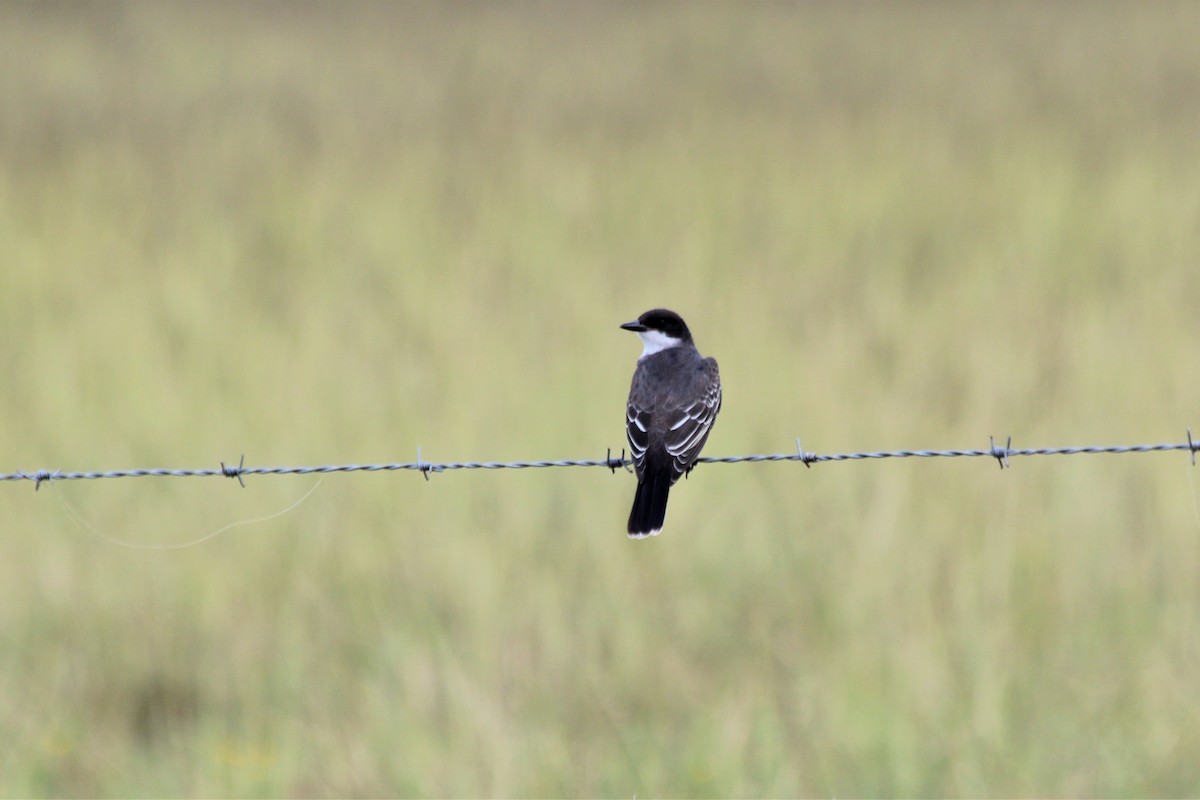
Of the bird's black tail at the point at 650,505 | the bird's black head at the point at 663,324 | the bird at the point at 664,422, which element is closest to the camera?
the bird's black tail at the point at 650,505

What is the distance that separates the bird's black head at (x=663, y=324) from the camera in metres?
7.21

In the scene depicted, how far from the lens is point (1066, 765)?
5.96 m

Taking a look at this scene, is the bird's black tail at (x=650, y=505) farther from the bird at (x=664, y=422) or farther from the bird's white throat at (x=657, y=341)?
the bird's white throat at (x=657, y=341)

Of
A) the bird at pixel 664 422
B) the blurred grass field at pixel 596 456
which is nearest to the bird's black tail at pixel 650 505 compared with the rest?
the bird at pixel 664 422

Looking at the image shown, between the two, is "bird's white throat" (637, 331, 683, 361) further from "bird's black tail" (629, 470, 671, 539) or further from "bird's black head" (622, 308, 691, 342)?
"bird's black tail" (629, 470, 671, 539)

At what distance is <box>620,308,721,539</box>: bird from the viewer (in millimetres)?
5766

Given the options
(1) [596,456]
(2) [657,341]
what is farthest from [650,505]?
(1) [596,456]

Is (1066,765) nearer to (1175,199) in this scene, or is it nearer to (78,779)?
(78,779)

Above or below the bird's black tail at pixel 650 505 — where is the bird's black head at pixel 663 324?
above

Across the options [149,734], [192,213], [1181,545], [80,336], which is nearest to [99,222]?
[192,213]

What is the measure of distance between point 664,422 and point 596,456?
2659 mm

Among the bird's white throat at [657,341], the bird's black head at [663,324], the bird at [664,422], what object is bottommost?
the bird at [664,422]

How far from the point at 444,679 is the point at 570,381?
3367mm

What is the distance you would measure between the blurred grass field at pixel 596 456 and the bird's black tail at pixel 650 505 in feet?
3.68
